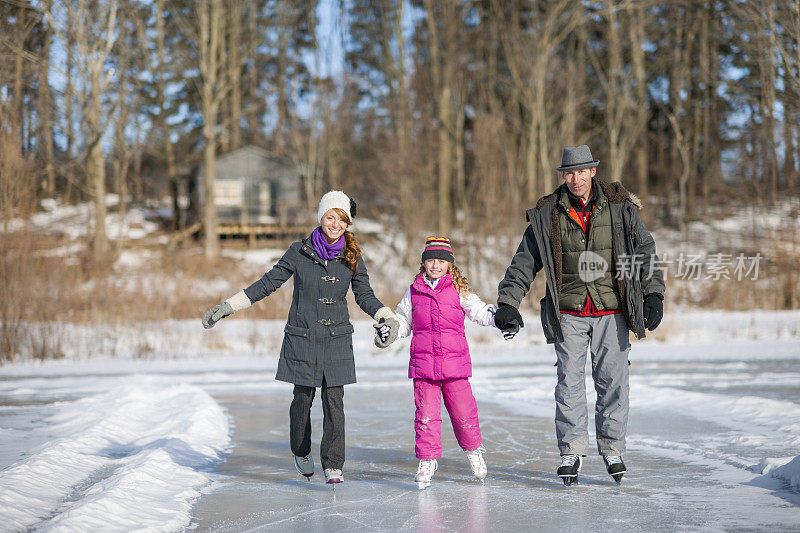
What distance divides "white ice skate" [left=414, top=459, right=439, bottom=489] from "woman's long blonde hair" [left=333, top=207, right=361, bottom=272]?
1.35 meters

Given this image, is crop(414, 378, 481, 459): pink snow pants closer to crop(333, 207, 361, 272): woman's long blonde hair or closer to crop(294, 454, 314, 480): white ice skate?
crop(294, 454, 314, 480): white ice skate

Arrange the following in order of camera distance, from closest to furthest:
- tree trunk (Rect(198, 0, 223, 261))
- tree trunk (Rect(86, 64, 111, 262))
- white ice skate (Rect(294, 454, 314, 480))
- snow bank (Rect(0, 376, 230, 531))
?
1. snow bank (Rect(0, 376, 230, 531))
2. white ice skate (Rect(294, 454, 314, 480))
3. tree trunk (Rect(86, 64, 111, 262))
4. tree trunk (Rect(198, 0, 223, 261))

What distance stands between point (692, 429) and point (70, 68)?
26196 mm

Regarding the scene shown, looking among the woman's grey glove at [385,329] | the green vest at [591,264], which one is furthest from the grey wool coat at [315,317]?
the green vest at [591,264]

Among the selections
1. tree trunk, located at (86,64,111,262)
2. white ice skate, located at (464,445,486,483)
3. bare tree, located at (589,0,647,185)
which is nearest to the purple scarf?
white ice skate, located at (464,445,486,483)

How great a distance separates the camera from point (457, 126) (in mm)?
36219

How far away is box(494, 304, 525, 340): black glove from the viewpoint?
5.42 metres

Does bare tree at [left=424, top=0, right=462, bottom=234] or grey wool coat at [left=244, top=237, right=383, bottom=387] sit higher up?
bare tree at [left=424, top=0, right=462, bottom=234]

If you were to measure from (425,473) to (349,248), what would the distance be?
60.7 inches

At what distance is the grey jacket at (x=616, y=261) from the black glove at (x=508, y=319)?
8 centimetres

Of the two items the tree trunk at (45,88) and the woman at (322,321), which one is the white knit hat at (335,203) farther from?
the tree trunk at (45,88)

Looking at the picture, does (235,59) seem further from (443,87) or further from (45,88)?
(45,88)

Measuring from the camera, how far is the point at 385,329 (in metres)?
5.44

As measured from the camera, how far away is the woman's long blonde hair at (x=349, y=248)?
18.8 feet
